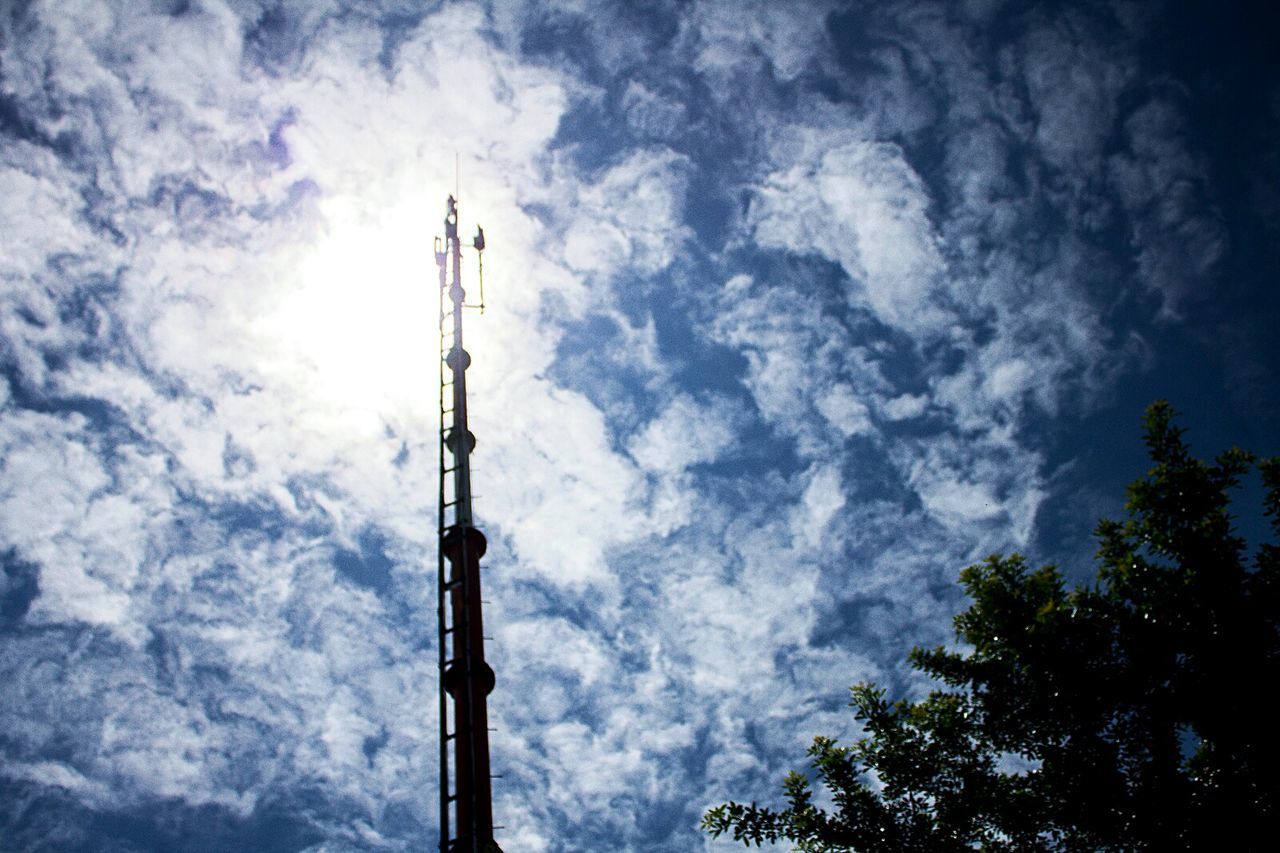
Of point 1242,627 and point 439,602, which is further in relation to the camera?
point 439,602

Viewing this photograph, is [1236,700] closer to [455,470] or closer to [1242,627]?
[1242,627]

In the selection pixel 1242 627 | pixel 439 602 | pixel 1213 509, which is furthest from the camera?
pixel 439 602

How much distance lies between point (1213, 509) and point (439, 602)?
37.7 feet

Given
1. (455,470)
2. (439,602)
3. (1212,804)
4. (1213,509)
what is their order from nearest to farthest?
(1212,804)
(1213,509)
(439,602)
(455,470)

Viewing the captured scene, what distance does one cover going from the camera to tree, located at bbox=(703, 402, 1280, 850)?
10250 millimetres

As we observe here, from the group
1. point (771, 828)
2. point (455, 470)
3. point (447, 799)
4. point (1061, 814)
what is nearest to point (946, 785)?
point (1061, 814)

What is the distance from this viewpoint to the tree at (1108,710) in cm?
1025

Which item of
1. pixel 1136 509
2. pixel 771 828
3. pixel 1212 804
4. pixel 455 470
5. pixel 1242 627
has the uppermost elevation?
pixel 455 470

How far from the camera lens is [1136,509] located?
12.0 m

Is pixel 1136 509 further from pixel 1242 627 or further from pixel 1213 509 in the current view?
pixel 1242 627

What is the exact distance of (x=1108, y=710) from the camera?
36.5ft

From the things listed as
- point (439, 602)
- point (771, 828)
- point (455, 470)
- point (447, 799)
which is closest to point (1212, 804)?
point (771, 828)

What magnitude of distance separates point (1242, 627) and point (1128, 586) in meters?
1.39

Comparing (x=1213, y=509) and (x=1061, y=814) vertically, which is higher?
(x=1213, y=509)
